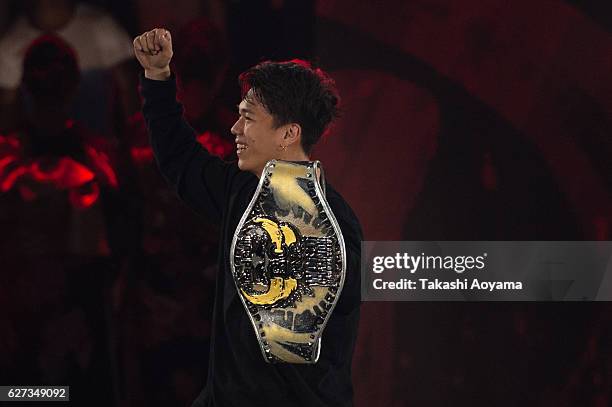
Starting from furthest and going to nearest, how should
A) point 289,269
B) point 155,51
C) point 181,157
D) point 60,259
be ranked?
point 60,259, point 181,157, point 155,51, point 289,269

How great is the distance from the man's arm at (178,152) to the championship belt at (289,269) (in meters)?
0.24

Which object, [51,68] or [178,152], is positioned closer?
[178,152]

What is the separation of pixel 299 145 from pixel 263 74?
0.17 meters

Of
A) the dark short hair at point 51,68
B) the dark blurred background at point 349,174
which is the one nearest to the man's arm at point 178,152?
the dark blurred background at point 349,174

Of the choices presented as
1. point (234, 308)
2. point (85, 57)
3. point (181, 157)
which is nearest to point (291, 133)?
point (181, 157)

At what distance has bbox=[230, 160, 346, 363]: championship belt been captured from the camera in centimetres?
177

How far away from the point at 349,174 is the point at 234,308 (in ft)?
4.06

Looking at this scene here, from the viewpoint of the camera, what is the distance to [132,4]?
3.01 metres

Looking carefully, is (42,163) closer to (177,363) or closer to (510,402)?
(177,363)

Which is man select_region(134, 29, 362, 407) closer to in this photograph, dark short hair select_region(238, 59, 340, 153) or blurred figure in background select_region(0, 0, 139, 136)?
dark short hair select_region(238, 59, 340, 153)

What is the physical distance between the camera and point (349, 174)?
301cm

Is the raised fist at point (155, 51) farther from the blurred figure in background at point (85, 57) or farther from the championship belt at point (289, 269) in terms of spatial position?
the blurred figure in background at point (85, 57)

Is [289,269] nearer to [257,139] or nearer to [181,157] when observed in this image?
[257,139]

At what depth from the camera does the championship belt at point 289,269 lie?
177 centimetres
